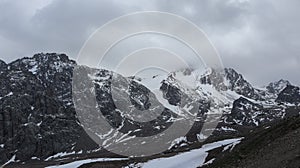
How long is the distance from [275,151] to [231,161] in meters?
7.23

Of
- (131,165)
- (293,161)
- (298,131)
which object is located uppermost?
(131,165)

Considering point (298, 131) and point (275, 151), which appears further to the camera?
point (298, 131)

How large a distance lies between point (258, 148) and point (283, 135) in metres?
2.92

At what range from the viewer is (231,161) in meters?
47.1

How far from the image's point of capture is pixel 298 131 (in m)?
44.0

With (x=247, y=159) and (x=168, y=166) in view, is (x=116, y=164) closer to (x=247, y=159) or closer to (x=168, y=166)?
(x=168, y=166)

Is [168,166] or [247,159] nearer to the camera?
[247,159]

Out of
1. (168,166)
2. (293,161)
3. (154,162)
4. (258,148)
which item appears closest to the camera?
(293,161)

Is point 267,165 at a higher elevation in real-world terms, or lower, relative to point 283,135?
lower

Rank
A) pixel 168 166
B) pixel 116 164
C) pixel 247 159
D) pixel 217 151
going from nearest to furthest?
1. pixel 247 159
2. pixel 217 151
3. pixel 168 166
4. pixel 116 164

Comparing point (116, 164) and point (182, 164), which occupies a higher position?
point (116, 164)

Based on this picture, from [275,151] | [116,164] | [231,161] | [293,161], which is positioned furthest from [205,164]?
[116,164]

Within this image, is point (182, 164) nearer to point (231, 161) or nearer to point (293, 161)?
point (231, 161)

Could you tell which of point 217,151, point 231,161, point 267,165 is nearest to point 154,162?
point 217,151
